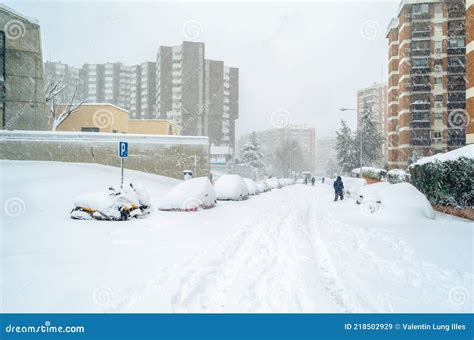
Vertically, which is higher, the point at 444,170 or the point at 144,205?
the point at 444,170

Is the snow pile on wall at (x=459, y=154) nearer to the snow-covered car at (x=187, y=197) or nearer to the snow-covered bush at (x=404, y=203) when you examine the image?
the snow-covered bush at (x=404, y=203)

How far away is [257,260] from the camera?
6.03m

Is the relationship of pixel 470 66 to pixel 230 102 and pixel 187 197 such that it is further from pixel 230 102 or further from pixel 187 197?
pixel 230 102

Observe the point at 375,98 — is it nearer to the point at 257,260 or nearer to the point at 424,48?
the point at 424,48

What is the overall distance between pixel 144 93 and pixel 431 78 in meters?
68.7

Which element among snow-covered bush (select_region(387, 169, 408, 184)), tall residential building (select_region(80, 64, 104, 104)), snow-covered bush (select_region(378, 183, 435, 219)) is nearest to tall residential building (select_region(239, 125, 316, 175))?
tall residential building (select_region(80, 64, 104, 104))

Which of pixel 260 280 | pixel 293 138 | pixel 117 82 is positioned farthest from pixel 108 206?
pixel 293 138

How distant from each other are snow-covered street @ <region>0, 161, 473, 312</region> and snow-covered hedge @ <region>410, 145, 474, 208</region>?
5.07ft

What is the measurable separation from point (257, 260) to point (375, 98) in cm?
13590

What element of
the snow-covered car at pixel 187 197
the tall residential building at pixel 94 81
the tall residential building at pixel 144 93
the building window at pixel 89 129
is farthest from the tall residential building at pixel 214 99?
the snow-covered car at pixel 187 197

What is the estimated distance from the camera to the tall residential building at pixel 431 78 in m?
46.9

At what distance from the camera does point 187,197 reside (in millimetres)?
12812

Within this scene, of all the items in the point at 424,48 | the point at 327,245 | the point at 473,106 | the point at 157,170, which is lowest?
the point at 327,245
